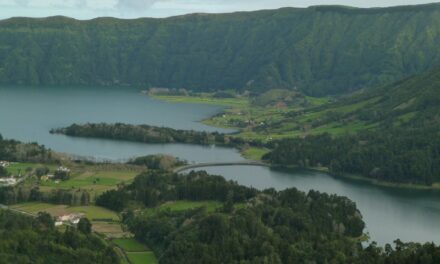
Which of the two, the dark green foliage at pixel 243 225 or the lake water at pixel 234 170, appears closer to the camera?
the dark green foliage at pixel 243 225

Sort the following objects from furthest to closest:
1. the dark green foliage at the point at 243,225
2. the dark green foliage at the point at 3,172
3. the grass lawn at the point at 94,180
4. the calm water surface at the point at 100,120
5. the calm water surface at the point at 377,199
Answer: the calm water surface at the point at 100,120 → the dark green foliage at the point at 3,172 → the grass lawn at the point at 94,180 → the calm water surface at the point at 377,199 → the dark green foliage at the point at 243,225

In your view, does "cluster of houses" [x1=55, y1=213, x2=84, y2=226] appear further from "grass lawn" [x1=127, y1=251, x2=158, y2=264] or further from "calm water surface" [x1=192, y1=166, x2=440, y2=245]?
"calm water surface" [x1=192, y1=166, x2=440, y2=245]

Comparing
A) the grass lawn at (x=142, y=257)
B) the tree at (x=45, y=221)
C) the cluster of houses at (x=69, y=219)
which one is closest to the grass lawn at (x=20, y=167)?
the cluster of houses at (x=69, y=219)

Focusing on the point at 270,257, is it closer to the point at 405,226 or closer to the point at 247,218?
the point at 247,218

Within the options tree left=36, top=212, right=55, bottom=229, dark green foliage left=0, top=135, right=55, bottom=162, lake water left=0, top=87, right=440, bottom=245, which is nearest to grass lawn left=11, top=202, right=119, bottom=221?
tree left=36, top=212, right=55, bottom=229

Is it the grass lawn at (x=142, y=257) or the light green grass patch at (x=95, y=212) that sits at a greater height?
the light green grass patch at (x=95, y=212)

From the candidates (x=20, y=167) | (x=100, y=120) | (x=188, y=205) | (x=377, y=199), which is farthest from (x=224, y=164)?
(x=100, y=120)

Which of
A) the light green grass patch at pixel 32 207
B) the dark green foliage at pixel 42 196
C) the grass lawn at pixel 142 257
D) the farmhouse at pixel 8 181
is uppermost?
the farmhouse at pixel 8 181

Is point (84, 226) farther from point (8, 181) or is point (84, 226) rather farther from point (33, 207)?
point (8, 181)

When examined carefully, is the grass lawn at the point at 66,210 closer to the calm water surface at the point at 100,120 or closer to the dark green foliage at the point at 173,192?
the dark green foliage at the point at 173,192
